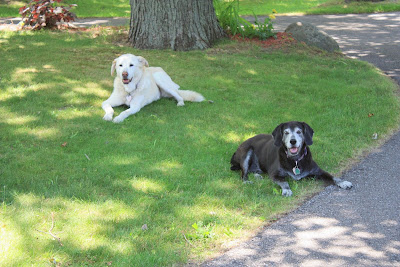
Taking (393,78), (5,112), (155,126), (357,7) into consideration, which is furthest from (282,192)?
(357,7)

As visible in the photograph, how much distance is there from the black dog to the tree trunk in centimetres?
664

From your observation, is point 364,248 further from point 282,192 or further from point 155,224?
point 155,224

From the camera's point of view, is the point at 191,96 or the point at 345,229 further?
the point at 191,96

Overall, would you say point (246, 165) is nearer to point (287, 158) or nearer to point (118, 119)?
point (287, 158)

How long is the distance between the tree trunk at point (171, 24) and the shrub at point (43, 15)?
2.95 m

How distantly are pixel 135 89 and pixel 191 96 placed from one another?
1125 millimetres

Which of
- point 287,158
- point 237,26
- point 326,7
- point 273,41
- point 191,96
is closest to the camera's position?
point 287,158

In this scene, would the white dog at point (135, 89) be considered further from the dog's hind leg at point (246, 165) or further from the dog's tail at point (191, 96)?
the dog's hind leg at point (246, 165)

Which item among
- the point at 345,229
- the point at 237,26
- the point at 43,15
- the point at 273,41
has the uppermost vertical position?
the point at 43,15

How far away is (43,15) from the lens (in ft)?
47.1

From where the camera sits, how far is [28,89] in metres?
9.56

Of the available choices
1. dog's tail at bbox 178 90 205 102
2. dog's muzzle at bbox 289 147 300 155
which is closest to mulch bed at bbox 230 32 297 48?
dog's tail at bbox 178 90 205 102

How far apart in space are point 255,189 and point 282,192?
0.34 meters

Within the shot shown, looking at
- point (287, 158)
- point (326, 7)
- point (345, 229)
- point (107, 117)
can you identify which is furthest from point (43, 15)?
point (326, 7)
